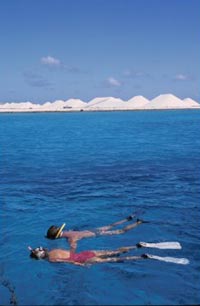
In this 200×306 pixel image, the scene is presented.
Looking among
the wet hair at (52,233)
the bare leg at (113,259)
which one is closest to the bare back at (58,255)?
the bare leg at (113,259)

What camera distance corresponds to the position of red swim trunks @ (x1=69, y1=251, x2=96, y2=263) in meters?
12.5

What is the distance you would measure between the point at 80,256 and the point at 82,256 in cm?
7

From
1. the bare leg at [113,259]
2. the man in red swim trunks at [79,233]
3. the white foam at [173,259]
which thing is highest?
the man in red swim trunks at [79,233]

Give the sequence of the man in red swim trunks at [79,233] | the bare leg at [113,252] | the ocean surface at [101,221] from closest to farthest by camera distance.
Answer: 1. the ocean surface at [101,221]
2. the bare leg at [113,252]
3. the man in red swim trunks at [79,233]

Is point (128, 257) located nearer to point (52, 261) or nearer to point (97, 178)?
point (52, 261)

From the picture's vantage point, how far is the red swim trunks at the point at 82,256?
12.5m

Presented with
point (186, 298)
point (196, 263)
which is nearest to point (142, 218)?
point (196, 263)

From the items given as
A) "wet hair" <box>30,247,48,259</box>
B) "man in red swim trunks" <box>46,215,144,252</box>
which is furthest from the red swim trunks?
"man in red swim trunks" <box>46,215,144,252</box>

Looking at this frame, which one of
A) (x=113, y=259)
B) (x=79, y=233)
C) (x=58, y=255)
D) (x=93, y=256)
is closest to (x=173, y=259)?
(x=113, y=259)

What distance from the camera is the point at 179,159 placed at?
104 ft

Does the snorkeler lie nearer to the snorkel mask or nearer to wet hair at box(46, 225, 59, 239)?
the snorkel mask

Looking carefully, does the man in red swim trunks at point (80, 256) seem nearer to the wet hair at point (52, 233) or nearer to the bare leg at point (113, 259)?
the bare leg at point (113, 259)

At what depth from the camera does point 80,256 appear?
12.6 meters

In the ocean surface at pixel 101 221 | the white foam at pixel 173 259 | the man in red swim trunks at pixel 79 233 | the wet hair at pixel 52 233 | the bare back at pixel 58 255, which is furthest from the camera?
the wet hair at pixel 52 233
